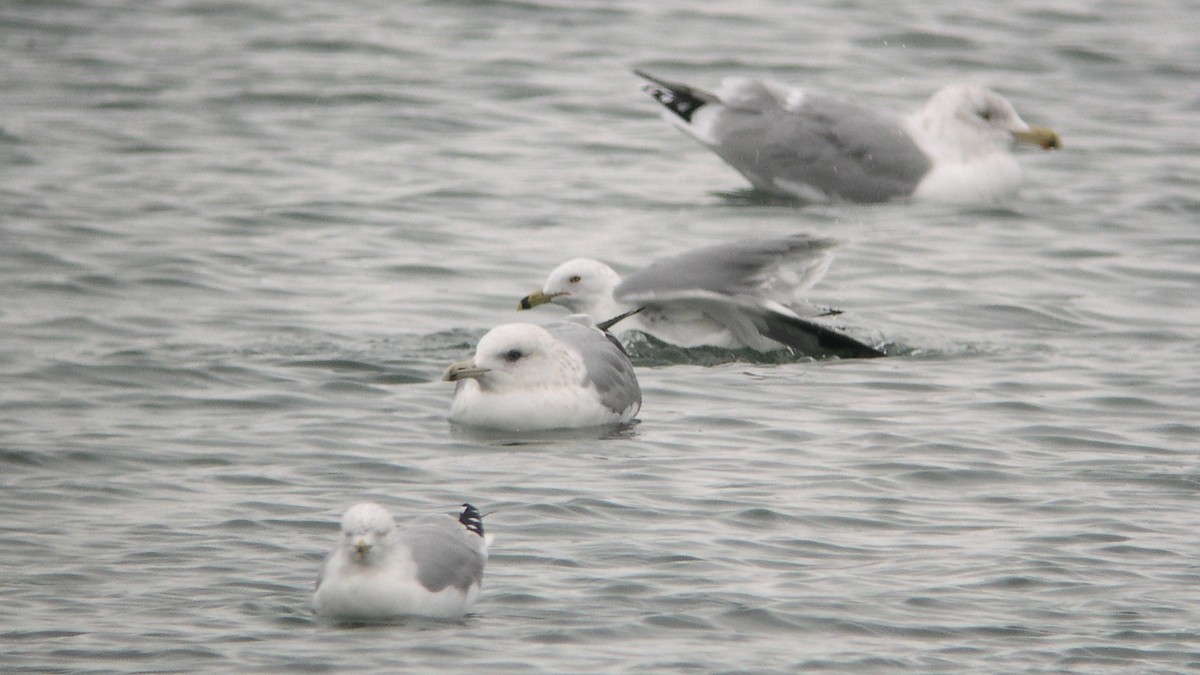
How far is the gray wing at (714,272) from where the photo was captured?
32.5ft

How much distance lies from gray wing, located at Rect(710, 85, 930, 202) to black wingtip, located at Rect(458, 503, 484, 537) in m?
Result: 7.03

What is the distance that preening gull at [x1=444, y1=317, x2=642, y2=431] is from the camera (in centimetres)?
876

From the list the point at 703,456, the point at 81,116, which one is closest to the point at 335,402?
the point at 703,456

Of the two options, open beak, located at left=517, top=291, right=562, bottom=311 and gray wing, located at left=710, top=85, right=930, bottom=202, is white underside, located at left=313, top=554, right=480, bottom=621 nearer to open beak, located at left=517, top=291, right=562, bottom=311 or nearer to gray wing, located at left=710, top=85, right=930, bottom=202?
open beak, located at left=517, top=291, right=562, bottom=311

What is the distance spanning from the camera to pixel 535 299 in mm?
10258

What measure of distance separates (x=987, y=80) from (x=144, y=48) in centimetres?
721

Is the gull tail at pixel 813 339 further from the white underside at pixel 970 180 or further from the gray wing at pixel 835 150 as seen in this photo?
the white underside at pixel 970 180

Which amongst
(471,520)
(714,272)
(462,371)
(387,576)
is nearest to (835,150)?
(714,272)

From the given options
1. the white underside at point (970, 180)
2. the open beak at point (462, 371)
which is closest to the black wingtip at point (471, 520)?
the open beak at point (462, 371)

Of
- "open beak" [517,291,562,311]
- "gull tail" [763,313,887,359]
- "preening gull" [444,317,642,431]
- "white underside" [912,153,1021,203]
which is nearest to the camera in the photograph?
"preening gull" [444,317,642,431]

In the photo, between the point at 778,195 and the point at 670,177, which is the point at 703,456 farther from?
the point at 670,177

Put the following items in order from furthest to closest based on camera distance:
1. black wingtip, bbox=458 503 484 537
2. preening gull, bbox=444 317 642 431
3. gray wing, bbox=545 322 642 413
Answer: gray wing, bbox=545 322 642 413 < preening gull, bbox=444 317 642 431 < black wingtip, bbox=458 503 484 537

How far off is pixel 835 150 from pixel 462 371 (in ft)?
17.7

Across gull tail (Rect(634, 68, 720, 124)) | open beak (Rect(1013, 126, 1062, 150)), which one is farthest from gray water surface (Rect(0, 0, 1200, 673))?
gull tail (Rect(634, 68, 720, 124))
